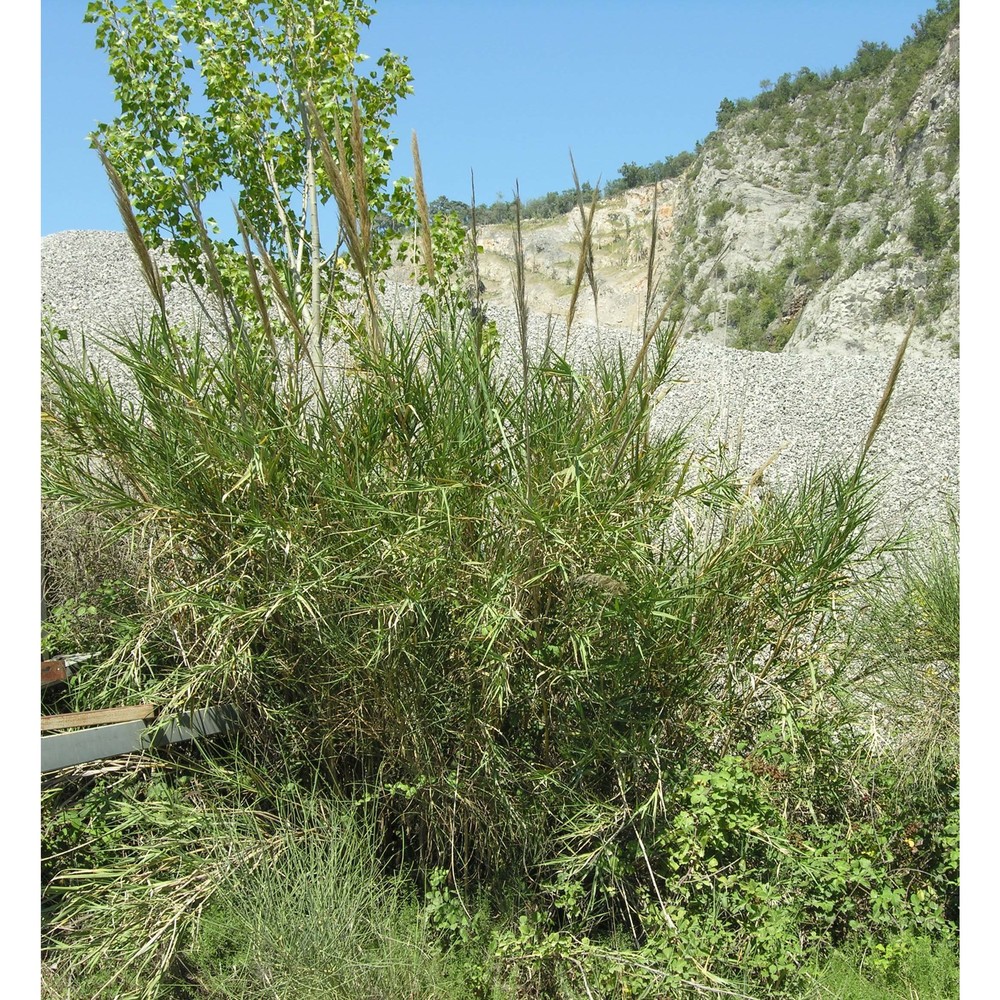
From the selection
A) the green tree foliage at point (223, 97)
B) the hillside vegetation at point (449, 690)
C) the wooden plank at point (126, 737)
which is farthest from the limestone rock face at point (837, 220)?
the wooden plank at point (126, 737)

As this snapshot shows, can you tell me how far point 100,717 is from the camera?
2328 millimetres

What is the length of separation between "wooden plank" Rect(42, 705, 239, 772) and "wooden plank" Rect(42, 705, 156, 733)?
0.02 metres

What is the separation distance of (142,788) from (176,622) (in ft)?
1.44

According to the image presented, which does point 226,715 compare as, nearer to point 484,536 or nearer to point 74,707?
point 74,707

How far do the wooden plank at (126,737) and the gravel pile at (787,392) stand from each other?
463 cm

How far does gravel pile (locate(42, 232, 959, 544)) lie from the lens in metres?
7.28

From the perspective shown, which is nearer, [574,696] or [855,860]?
[574,696]

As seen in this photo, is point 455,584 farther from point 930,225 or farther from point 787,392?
point 930,225

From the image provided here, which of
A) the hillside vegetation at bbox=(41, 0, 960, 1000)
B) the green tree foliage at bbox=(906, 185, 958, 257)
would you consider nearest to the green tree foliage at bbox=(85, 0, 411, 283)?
the hillside vegetation at bbox=(41, 0, 960, 1000)

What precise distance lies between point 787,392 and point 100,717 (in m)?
8.13

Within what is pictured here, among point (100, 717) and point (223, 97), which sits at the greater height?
point (223, 97)

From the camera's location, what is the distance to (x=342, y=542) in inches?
88.1

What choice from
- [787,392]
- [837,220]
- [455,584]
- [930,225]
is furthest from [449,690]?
[837,220]
